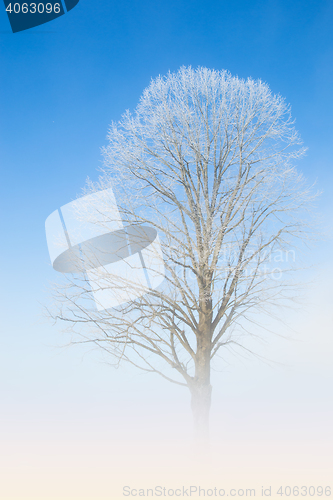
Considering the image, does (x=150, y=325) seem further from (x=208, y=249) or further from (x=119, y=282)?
(x=208, y=249)

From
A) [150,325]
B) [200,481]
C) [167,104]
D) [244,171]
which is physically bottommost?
[200,481]

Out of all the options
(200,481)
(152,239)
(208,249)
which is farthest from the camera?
(152,239)

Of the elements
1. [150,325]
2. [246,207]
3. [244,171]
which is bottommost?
[150,325]

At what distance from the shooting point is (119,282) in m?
7.34

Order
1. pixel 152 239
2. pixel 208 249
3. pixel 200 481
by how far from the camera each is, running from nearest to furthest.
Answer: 1. pixel 200 481
2. pixel 208 249
3. pixel 152 239

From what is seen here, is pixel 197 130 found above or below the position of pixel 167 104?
below

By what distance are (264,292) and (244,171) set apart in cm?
278

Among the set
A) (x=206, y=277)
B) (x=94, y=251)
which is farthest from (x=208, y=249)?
Answer: (x=94, y=251)

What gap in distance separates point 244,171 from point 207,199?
44.3 inches

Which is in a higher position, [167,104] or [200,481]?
Answer: [167,104]

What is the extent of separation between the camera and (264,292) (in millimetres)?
7492

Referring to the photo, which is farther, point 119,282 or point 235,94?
point 235,94

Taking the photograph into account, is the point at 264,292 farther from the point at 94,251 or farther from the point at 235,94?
the point at 235,94

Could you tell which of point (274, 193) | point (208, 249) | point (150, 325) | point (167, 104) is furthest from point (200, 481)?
point (167, 104)
